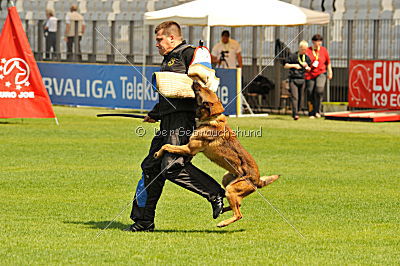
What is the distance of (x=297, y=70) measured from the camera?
23562 millimetres

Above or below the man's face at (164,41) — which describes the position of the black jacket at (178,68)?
below

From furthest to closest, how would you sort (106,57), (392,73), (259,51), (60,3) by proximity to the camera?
(60,3) < (106,57) < (259,51) < (392,73)

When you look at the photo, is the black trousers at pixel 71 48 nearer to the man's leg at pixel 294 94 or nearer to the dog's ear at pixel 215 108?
the man's leg at pixel 294 94

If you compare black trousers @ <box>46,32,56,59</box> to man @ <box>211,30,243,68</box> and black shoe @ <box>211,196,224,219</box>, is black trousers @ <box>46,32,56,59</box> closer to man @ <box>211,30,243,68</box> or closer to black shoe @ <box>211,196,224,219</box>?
man @ <box>211,30,243,68</box>

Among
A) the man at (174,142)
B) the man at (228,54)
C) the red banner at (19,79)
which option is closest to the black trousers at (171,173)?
the man at (174,142)

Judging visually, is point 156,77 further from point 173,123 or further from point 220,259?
point 220,259

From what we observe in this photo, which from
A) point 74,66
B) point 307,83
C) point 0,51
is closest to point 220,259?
point 0,51

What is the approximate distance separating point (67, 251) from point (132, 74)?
17.9 m

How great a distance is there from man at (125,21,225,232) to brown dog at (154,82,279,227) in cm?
12

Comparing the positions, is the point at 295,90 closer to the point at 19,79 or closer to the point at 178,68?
the point at 19,79

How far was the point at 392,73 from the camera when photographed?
78.3ft

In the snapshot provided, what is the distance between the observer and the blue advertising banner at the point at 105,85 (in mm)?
24438

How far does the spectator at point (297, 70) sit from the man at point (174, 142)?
14.5 meters

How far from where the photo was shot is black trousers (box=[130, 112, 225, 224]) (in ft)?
29.3
